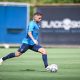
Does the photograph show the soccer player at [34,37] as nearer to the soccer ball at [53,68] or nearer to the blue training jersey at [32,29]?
the blue training jersey at [32,29]

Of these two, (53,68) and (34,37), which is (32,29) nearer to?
(34,37)

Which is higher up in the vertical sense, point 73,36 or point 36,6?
point 36,6

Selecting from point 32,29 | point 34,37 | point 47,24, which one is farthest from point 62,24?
point 32,29

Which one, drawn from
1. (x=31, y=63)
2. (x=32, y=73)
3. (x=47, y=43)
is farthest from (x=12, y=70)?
(x=47, y=43)

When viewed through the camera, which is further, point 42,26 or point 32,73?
point 42,26

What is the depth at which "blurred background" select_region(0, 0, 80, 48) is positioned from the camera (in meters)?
25.6

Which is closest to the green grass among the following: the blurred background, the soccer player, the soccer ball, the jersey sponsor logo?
the soccer ball

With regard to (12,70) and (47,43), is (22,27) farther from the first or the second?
(12,70)

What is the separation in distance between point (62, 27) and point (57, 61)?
8375 mm

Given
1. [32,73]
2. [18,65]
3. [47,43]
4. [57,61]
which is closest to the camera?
[32,73]

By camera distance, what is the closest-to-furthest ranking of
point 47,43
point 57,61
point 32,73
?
1. point 32,73
2. point 57,61
3. point 47,43

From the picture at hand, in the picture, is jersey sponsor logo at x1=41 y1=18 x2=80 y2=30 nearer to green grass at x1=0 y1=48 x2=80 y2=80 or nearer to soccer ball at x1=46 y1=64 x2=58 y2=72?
green grass at x1=0 y1=48 x2=80 y2=80

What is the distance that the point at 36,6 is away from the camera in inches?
1019

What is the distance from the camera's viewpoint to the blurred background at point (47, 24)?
1009 inches
